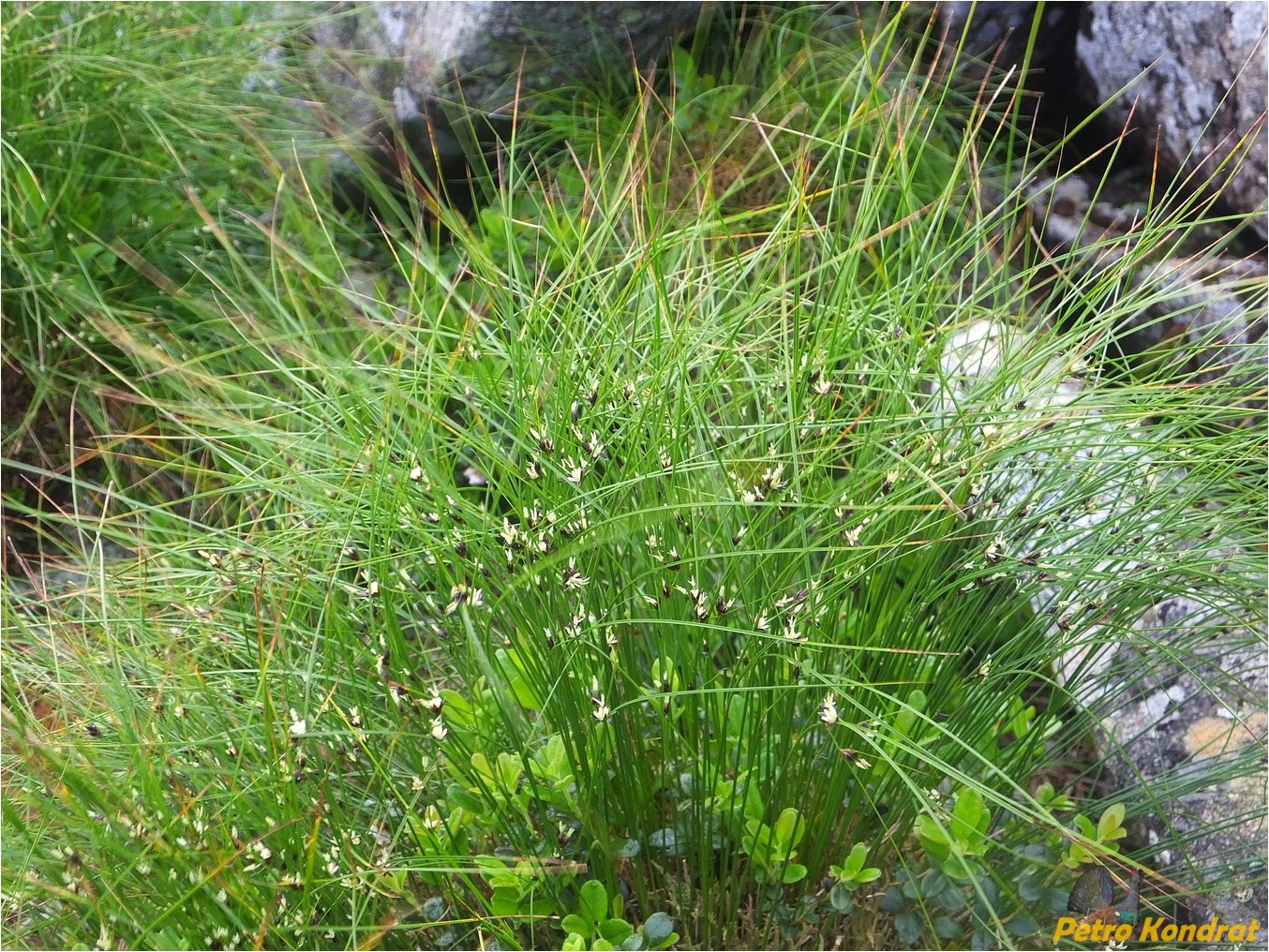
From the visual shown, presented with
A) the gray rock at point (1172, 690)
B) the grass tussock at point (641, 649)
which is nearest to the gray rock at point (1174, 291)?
the grass tussock at point (641, 649)

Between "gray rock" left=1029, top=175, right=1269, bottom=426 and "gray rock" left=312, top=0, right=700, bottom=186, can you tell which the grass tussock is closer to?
"gray rock" left=1029, top=175, right=1269, bottom=426

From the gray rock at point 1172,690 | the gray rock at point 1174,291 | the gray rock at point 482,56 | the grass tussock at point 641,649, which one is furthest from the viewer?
the gray rock at point 482,56

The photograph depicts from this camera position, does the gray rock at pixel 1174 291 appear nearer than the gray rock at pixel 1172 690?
No

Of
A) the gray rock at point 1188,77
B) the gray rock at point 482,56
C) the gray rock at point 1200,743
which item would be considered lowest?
the gray rock at point 1200,743

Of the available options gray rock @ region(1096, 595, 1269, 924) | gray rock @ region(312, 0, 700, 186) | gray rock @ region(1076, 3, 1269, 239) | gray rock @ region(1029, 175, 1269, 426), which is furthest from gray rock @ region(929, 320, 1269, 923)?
gray rock @ region(312, 0, 700, 186)

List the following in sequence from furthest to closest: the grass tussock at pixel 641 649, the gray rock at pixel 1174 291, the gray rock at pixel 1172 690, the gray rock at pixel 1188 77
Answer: the gray rock at pixel 1188 77, the gray rock at pixel 1174 291, the gray rock at pixel 1172 690, the grass tussock at pixel 641 649

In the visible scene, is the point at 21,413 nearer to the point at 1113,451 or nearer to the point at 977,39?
the point at 1113,451

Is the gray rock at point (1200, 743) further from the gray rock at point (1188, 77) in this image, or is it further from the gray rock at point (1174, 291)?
the gray rock at point (1188, 77)
